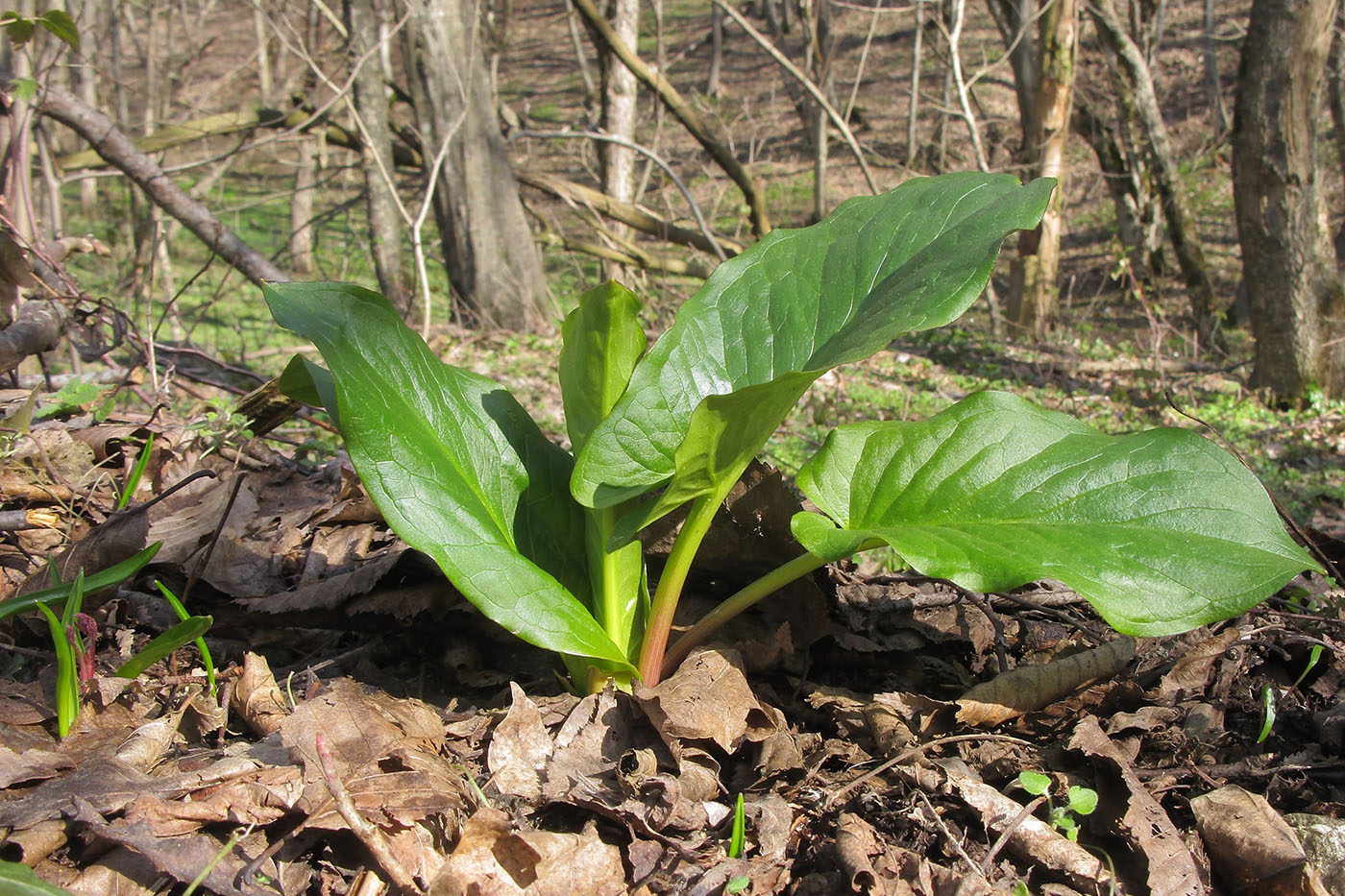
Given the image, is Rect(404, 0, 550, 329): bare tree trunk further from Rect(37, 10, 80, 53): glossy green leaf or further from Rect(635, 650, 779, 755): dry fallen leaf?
Rect(635, 650, 779, 755): dry fallen leaf

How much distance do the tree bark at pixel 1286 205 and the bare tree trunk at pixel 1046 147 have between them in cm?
201

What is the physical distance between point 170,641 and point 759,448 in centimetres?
86

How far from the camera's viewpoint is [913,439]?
140cm

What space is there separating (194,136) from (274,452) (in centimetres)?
461

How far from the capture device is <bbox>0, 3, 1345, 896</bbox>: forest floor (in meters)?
1.15

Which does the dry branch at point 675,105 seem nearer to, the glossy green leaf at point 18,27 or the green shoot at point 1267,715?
the glossy green leaf at point 18,27

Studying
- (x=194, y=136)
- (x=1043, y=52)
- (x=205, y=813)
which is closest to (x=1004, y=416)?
(x=205, y=813)

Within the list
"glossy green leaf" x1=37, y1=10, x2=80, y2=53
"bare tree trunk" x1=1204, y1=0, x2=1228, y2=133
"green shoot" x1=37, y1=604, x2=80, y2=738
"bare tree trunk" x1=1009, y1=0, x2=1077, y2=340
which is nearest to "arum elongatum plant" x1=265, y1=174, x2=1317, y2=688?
"green shoot" x1=37, y1=604, x2=80, y2=738

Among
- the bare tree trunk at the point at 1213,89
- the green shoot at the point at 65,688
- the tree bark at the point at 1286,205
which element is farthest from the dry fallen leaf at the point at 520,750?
the bare tree trunk at the point at 1213,89

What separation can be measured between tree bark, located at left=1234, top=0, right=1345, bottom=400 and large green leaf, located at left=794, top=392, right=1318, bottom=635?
5.59 meters

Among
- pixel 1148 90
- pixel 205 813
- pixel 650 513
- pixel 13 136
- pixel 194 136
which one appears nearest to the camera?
pixel 205 813

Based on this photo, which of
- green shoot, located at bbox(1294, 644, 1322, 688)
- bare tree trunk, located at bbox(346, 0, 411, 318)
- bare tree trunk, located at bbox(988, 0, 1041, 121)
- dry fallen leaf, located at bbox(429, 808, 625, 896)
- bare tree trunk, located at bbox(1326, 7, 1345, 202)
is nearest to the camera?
dry fallen leaf, located at bbox(429, 808, 625, 896)

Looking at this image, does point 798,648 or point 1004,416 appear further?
point 798,648

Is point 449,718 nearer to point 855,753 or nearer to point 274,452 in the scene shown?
point 855,753
